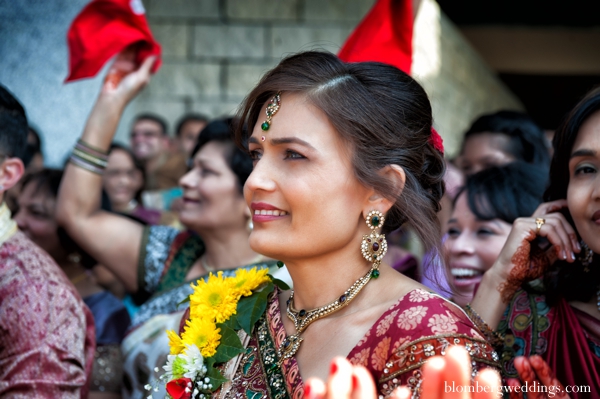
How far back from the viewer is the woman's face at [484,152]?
429 centimetres

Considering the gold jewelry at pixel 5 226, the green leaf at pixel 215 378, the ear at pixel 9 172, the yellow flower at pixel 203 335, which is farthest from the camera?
the ear at pixel 9 172

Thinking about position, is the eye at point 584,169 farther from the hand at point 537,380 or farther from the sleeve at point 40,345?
the sleeve at point 40,345

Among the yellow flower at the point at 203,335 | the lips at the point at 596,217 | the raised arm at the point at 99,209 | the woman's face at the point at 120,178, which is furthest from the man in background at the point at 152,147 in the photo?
the lips at the point at 596,217

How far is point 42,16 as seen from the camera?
17.7ft

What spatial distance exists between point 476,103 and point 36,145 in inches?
234

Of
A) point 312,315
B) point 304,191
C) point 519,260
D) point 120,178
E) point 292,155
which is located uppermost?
point 120,178

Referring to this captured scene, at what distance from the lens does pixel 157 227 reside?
380 centimetres

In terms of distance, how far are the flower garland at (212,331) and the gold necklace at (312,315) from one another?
162mm

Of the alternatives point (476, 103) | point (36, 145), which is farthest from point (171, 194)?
point (476, 103)

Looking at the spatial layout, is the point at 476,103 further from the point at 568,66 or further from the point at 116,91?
the point at 116,91

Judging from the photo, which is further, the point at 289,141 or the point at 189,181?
the point at 189,181

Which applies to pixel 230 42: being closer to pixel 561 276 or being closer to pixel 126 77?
pixel 126 77

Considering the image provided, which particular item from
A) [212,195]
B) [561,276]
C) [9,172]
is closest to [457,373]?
[561,276]

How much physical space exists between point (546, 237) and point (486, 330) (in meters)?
0.41
